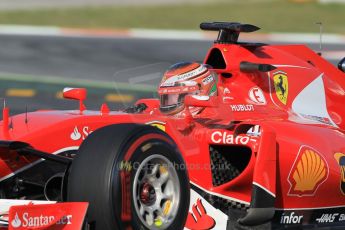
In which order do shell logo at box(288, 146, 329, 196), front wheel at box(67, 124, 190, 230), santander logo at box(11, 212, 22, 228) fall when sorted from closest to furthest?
santander logo at box(11, 212, 22, 228) < front wheel at box(67, 124, 190, 230) < shell logo at box(288, 146, 329, 196)

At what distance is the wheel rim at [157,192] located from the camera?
4.70 meters

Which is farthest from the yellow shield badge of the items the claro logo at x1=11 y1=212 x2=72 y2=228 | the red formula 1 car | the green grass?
the green grass

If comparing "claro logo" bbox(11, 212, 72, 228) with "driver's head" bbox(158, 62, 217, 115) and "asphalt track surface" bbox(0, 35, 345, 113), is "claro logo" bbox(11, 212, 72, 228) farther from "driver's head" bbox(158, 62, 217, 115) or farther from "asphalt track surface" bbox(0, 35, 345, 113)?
"asphalt track surface" bbox(0, 35, 345, 113)

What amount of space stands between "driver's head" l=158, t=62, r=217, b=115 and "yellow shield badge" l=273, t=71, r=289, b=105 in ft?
1.91

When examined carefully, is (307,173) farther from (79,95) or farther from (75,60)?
(75,60)

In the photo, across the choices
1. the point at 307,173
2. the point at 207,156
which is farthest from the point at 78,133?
the point at 307,173

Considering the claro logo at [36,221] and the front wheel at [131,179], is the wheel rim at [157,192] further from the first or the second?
the claro logo at [36,221]

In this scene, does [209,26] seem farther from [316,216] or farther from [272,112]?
[316,216]

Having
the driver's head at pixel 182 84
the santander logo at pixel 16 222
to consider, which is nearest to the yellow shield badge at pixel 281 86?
the driver's head at pixel 182 84

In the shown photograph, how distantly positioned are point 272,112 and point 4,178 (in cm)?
212

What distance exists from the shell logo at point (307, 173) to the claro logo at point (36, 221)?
1823mm

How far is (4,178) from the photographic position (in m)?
5.40

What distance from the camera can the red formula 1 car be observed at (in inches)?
179

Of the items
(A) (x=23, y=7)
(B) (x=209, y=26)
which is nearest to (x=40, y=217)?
(B) (x=209, y=26)
